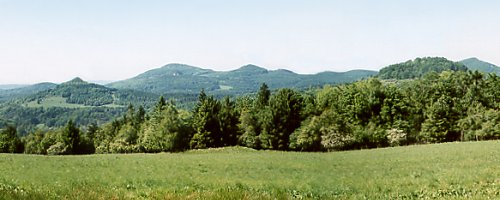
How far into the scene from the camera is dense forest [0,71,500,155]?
7544 cm

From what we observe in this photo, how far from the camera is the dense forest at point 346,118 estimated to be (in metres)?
75.4

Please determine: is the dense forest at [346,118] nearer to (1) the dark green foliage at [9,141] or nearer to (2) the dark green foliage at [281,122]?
(2) the dark green foliage at [281,122]

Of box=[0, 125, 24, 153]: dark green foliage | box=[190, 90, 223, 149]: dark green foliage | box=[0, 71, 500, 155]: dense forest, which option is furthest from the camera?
box=[0, 125, 24, 153]: dark green foliage

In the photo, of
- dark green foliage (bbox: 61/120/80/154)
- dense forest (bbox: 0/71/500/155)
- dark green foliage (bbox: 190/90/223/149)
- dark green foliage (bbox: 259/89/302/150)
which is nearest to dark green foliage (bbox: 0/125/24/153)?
dark green foliage (bbox: 61/120/80/154)

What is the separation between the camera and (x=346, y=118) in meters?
81.2

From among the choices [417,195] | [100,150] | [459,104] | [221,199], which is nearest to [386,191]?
[417,195]

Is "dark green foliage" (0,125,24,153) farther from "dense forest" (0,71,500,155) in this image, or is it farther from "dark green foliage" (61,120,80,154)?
A: "dense forest" (0,71,500,155)

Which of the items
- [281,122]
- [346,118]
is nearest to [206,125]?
[281,122]

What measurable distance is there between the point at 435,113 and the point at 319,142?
69.9ft

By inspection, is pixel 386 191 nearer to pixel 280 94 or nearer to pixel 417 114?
pixel 280 94

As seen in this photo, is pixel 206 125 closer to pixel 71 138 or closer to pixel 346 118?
pixel 346 118

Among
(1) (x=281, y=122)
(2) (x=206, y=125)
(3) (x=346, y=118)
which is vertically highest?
(3) (x=346, y=118)

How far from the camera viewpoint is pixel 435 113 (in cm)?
7644

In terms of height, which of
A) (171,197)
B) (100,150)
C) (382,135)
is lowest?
(100,150)
